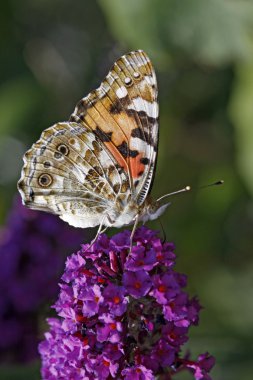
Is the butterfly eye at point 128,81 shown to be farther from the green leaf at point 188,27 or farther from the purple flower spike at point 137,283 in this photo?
the green leaf at point 188,27

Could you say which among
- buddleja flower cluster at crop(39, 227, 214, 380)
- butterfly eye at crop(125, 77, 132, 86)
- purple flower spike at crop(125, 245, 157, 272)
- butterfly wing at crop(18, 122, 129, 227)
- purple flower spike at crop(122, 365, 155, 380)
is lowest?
purple flower spike at crop(122, 365, 155, 380)

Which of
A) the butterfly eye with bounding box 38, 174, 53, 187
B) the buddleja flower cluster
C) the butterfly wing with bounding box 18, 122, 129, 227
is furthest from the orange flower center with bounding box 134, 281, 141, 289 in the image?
the butterfly eye with bounding box 38, 174, 53, 187

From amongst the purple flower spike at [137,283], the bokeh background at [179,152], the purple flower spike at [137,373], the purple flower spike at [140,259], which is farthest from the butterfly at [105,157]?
the bokeh background at [179,152]

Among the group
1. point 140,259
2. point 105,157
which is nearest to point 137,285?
point 140,259

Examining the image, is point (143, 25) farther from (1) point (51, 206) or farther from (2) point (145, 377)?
(2) point (145, 377)

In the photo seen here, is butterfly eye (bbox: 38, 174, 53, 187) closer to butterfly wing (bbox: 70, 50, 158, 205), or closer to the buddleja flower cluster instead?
butterfly wing (bbox: 70, 50, 158, 205)

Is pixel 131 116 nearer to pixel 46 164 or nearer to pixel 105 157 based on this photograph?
pixel 105 157
